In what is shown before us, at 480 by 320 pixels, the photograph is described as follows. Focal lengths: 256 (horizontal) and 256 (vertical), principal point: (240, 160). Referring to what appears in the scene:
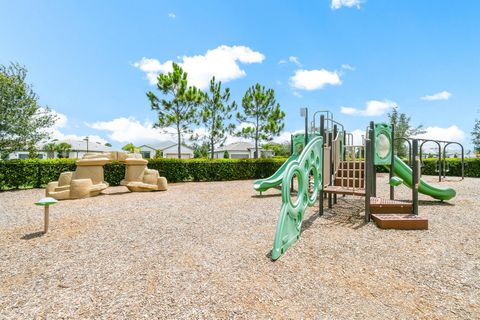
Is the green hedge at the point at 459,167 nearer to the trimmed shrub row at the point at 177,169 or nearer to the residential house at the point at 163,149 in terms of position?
the trimmed shrub row at the point at 177,169

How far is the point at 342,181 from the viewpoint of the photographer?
21.6 feet

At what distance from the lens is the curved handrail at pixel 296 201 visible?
3.72 m

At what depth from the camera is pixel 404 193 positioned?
977cm

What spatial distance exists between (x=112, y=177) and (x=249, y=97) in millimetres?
16348

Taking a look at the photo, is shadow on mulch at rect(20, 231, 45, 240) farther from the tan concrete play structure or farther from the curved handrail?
the curved handrail

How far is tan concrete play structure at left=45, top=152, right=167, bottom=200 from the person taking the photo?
8727 mm

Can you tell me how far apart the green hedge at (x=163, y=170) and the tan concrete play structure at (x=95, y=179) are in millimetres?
2499

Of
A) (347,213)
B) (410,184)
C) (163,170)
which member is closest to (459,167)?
(410,184)

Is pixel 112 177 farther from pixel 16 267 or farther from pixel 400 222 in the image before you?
pixel 400 222

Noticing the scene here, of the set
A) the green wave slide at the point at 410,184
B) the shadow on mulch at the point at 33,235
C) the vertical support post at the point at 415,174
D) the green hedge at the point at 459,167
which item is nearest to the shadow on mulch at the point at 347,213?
the vertical support post at the point at 415,174

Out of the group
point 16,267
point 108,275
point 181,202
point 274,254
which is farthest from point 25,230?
point 274,254

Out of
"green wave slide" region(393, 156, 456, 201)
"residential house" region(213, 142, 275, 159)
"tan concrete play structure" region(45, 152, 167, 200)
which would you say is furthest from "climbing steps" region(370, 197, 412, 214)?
"residential house" region(213, 142, 275, 159)

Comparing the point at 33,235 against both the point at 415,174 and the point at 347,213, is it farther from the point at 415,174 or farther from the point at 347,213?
the point at 415,174

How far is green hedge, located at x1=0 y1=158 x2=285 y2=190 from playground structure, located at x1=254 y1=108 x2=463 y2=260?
8555mm
